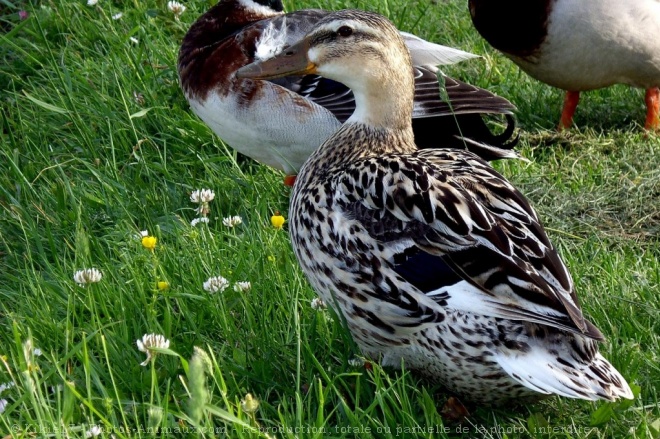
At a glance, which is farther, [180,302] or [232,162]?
[232,162]

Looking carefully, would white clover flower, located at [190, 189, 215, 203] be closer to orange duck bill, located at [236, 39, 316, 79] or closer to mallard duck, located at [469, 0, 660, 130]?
orange duck bill, located at [236, 39, 316, 79]

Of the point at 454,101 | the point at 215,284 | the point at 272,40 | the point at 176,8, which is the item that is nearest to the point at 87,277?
the point at 215,284

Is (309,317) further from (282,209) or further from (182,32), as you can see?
(182,32)

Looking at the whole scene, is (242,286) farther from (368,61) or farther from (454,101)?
(454,101)

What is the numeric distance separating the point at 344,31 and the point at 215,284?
871mm

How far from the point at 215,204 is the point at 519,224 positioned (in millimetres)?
1712

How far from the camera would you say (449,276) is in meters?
2.70

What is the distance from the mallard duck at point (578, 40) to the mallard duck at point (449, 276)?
A: 1.78 metres

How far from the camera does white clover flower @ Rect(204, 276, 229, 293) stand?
327cm

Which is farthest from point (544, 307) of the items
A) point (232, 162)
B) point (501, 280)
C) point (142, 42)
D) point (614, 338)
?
point (142, 42)

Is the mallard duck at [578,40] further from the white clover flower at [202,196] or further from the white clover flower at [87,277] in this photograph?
the white clover flower at [87,277]

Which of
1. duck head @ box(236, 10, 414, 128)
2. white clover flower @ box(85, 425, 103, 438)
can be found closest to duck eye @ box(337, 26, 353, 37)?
duck head @ box(236, 10, 414, 128)

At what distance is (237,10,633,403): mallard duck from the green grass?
0.14m

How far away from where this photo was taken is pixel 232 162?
14.9 feet
